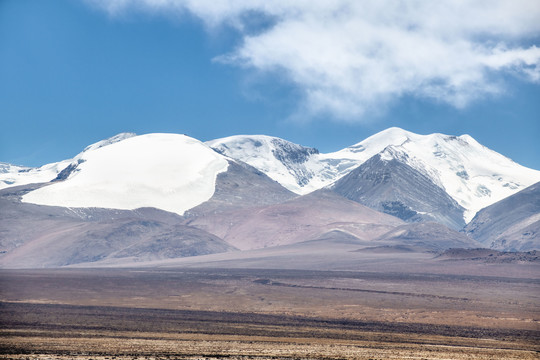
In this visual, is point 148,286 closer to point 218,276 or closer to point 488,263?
point 218,276

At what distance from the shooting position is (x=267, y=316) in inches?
3438

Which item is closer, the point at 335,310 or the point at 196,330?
the point at 196,330

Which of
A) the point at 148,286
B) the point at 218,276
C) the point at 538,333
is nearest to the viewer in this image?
the point at 538,333

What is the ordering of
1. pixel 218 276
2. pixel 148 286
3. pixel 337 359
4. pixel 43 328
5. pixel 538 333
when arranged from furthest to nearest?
1. pixel 218 276
2. pixel 148 286
3. pixel 538 333
4. pixel 43 328
5. pixel 337 359

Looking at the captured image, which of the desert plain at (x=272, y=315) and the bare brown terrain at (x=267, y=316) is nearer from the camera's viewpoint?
the bare brown terrain at (x=267, y=316)

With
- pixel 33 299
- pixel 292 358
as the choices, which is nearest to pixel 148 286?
pixel 33 299

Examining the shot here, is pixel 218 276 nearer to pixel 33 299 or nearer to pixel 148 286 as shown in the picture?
pixel 148 286

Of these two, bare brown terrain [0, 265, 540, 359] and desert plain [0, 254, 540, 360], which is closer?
bare brown terrain [0, 265, 540, 359]

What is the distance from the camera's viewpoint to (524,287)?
5084 inches

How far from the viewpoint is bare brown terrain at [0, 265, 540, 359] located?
187 ft

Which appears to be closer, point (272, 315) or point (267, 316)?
point (267, 316)

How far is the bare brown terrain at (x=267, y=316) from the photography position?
187 ft

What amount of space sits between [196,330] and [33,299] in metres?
36.8

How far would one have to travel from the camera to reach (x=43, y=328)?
224 ft
